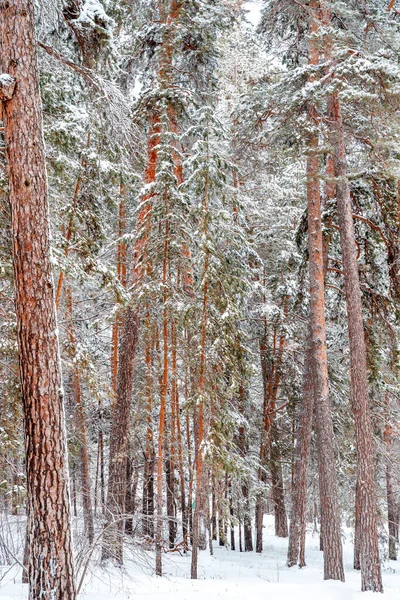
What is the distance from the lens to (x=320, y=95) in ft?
27.0

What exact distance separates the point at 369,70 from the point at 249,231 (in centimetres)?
796

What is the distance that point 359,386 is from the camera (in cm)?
824

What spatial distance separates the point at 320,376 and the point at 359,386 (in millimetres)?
→ 1032

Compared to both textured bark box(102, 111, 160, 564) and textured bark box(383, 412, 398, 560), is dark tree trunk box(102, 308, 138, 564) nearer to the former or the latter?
textured bark box(102, 111, 160, 564)

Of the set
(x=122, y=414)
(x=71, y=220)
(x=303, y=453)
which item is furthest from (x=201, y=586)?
(x=71, y=220)

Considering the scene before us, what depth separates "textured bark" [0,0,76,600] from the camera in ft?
13.7

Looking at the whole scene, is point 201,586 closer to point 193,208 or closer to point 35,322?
point 35,322

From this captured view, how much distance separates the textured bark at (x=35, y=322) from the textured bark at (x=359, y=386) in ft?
17.6

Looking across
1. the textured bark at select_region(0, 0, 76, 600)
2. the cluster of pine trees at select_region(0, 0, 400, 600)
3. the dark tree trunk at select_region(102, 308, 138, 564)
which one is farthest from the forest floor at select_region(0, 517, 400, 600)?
the textured bark at select_region(0, 0, 76, 600)

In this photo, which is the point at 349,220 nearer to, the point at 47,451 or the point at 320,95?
the point at 320,95

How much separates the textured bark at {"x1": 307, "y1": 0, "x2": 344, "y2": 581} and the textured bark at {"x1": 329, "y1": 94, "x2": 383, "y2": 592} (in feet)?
1.55

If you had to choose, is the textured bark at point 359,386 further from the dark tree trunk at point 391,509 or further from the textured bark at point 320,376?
the dark tree trunk at point 391,509

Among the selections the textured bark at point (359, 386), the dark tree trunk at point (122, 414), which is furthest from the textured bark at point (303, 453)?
the dark tree trunk at point (122, 414)

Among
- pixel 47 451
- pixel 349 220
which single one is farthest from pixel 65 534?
pixel 349 220
